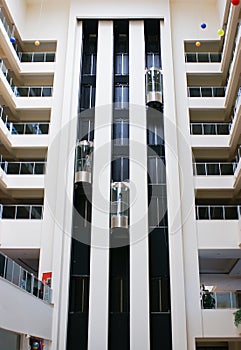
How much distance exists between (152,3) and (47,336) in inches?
604

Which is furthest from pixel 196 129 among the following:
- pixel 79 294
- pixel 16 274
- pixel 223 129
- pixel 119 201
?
pixel 16 274

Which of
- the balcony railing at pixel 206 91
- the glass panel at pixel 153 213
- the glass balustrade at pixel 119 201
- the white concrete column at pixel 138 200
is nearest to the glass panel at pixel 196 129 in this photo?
the balcony railing at pixel 206 91

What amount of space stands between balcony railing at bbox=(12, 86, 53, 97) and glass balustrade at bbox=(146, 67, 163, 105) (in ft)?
14.8

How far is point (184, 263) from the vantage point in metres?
17.0

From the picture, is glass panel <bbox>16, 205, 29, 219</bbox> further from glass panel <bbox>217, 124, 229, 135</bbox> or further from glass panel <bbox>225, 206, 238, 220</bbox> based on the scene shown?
glass panel <bbox>217, 124, 229, 135</bbox>

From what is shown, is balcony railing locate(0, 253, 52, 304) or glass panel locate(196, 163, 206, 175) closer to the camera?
balcony railing locate(0, 253, 52, 304)

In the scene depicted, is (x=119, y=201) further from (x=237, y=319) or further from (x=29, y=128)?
(x=237, y=319)

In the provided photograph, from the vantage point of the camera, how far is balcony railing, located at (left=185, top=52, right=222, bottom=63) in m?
21.2

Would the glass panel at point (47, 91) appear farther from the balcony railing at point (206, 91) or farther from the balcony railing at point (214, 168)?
the balcony railing at point (214, 168)

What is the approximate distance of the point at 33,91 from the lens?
2078cm

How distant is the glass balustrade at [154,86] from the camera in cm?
1931

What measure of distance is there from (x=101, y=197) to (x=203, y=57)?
27.8 feet

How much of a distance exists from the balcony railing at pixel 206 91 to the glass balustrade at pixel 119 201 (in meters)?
5.70

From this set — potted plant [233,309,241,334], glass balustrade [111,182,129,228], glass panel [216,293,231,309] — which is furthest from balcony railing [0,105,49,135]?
potted plant [233,309,241,334]
